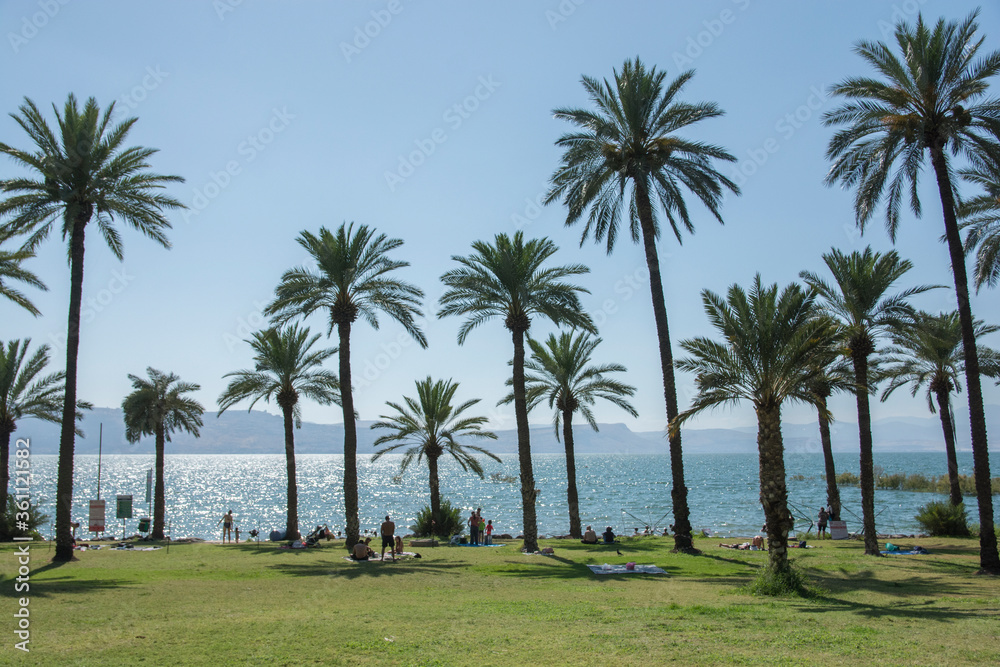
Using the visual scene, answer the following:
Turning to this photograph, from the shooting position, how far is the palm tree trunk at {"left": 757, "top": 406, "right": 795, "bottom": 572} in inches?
602

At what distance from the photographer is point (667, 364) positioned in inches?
945

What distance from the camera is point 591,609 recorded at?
12.4 meters

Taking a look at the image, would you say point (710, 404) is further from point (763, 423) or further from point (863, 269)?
point (863, 269)

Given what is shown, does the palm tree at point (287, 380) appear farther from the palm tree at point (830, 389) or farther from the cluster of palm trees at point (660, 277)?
the palm tree at point (830, 389)

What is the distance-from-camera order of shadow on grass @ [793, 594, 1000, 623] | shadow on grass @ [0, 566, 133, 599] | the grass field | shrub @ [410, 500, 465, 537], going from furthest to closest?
shrub @ [410, 500, 465, 537] → shadow on grass @ [0, 566, 133, 599] → shadow on grass @ [793, 594, 1000, 623] → the grass field

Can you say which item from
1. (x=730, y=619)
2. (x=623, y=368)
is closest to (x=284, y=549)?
(x=623, y=368)

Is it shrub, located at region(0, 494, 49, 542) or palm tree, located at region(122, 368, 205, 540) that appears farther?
palm tree, located at region(122, 368, 205, 540)

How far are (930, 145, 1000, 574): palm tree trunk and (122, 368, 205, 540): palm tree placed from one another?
33736 mm

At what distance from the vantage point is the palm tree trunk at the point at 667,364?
23.1m

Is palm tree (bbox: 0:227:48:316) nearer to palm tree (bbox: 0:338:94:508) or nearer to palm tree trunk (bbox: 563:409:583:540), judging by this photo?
palm tree (bbox: 0:338:94:508)

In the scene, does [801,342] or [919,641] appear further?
[801,342]

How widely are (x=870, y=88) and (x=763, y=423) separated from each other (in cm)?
1066

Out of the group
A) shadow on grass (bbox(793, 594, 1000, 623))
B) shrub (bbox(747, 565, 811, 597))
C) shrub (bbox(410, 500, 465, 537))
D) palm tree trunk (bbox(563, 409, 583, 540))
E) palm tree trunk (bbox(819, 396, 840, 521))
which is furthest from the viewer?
shrub (bbox(410, 500, 465, 537))

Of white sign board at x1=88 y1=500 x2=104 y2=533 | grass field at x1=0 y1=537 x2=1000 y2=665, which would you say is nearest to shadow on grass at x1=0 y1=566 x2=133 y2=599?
grass field at x1=0 y1=537 x2=1000 y2=665
